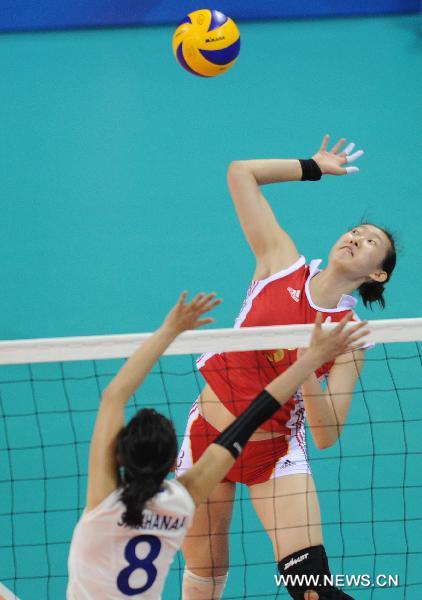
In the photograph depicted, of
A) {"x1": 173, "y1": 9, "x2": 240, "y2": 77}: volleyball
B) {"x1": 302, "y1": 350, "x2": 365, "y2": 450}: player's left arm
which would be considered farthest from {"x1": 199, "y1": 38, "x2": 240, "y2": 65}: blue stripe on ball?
{"x1": 302, "y1": 350, "x2": 365, "y2": 450}: player's left arm

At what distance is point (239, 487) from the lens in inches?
246

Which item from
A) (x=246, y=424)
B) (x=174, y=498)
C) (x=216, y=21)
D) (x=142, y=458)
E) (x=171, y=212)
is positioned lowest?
(x=174, y=498)

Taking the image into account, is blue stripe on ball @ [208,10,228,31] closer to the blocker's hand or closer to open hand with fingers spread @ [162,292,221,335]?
the blocker's hand

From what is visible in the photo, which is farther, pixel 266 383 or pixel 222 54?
pixel 222 54

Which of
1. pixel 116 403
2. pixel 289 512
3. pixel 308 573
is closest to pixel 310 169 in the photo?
pixel 289 512

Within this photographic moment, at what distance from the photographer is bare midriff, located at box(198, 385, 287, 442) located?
462 cm

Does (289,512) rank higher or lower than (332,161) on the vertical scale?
lower

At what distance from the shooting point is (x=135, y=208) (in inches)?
327

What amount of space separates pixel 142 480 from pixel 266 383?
4.72ft

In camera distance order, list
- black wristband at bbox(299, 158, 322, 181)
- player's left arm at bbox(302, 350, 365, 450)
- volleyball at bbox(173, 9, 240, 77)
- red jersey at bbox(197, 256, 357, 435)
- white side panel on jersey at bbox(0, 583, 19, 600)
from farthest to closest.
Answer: volleyball at bbox(173, 9, 240, 77) < white side panel on jersey at bbox(0, 583, 19, 600) < black wristband at bbox(299, 158, 322, 181) < red jersey at bbox(197, 256, 357, 435) < player's left arm at bbox(302, 350, 365, 450)

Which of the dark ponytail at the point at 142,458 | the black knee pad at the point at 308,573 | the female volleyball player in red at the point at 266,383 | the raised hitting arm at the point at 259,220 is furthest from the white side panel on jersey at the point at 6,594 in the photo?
the dark ponytail at the point at 142,458

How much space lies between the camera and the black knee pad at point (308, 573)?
433 cm

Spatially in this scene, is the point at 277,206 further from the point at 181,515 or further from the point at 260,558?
the point at 181,515

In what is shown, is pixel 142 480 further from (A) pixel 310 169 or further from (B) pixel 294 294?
(A) pixel 310 169
